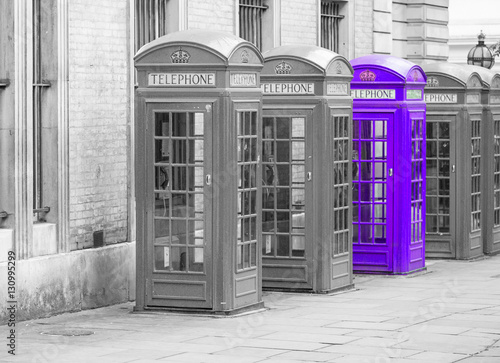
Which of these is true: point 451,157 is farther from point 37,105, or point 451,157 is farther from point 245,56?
point 37,105

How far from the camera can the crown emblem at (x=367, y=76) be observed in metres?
14.2

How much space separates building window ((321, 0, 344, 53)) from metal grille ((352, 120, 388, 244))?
4045 millimetres

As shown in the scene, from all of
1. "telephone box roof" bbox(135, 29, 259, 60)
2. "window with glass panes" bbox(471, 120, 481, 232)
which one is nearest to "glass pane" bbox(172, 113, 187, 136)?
"telephone box roof" bbox(135, 29, 259, 60)

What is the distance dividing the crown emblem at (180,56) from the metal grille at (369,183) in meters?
3.67

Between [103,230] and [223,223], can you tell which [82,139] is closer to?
[103,230]

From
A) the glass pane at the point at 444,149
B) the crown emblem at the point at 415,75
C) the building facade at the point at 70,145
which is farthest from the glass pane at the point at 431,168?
the building facade at the point at 70,145

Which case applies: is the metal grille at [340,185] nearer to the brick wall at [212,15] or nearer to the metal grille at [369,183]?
the metal grille at [369,183]

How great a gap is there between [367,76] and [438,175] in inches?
111

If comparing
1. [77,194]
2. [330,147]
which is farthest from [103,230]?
[330,147]

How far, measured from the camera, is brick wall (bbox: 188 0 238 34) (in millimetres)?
14148

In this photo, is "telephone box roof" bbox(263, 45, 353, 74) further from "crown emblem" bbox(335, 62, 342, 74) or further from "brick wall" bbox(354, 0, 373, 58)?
"brick wall" bbox(354, 0, 373, 58)

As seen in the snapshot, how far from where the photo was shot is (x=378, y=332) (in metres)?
10.4

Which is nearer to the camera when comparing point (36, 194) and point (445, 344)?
point (445, 344)

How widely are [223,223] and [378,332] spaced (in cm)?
179
